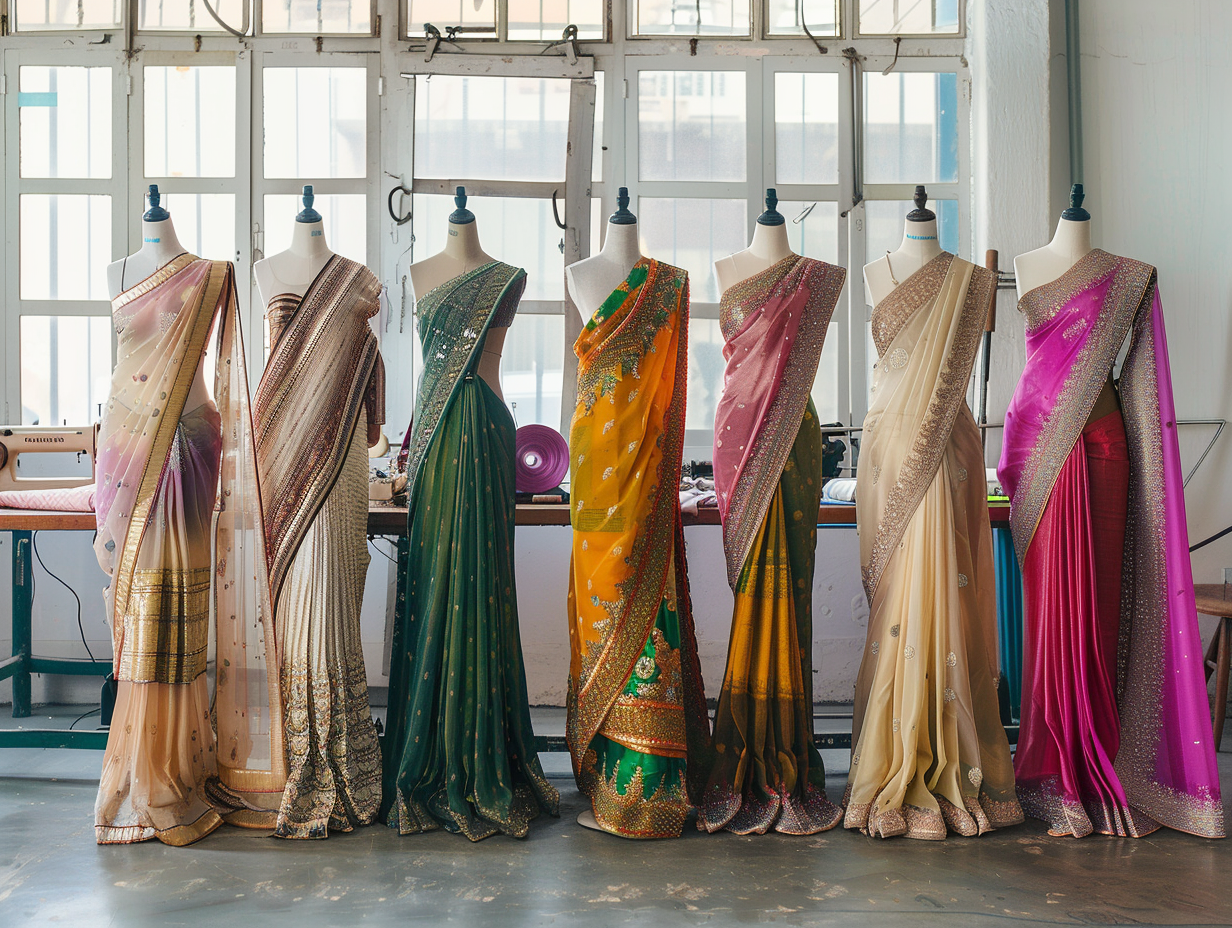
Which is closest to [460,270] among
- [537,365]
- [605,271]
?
[605,271]

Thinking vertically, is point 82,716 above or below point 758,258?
below

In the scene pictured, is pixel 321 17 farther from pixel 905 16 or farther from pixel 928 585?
pixel 928 585

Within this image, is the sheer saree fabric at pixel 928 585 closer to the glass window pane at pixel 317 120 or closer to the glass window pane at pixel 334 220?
the glass window pane at pixel 334 220

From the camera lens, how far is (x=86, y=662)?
11.3 feet

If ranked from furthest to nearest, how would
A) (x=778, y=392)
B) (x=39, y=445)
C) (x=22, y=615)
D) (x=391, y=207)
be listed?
(x=391, y=207) → (x=22, y=615) → (x=39, y=445) → (x=778, y=392)

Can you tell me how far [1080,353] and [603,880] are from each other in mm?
1725

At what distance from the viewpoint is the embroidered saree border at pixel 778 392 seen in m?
2.29

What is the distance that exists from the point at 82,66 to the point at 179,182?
617 mm

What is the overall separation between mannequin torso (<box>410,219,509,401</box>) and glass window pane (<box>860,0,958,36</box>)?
2.36 meters

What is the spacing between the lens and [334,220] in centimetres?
377

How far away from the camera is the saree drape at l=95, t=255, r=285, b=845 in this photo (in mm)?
2189

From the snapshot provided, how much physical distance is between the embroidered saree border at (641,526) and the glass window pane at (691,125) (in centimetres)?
162

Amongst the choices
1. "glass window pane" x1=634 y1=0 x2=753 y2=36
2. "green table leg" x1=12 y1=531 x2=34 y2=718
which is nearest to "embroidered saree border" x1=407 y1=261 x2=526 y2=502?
"green table leg" x1=12 y1=531 x2=34 y2=718

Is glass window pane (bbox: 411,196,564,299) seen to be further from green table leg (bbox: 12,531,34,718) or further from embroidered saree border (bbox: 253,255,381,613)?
green table leg (bbox: 12,531,34,718)
